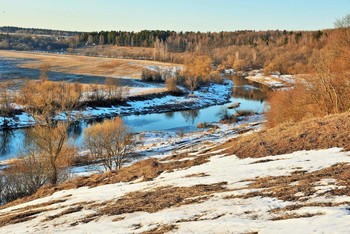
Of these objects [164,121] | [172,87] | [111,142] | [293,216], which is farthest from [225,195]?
[172,87]

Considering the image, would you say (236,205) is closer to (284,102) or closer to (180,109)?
(284,102)

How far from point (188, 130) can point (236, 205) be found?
3494 cm

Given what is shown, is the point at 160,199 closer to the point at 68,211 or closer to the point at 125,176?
the point at 68,211

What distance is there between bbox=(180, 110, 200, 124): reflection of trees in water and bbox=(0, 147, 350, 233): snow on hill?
121 feet

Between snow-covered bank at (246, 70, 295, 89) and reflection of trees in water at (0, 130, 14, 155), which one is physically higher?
snow-covered bank at (246, 70, 295, 89)

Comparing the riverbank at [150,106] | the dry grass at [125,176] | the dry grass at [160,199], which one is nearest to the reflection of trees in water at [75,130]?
the riverbank at [150,106]

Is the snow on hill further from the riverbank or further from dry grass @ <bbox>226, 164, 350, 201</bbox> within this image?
the riverbank

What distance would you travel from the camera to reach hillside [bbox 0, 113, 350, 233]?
6.99 metres

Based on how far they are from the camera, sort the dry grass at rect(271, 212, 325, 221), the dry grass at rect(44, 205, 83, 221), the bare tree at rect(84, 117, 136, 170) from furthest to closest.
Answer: the bare tree at rect(84, 117, 136, 170) < the dry grass at rect(44, 205, 83, 221) < the dry grass at rect(271, 212, 325, 221)

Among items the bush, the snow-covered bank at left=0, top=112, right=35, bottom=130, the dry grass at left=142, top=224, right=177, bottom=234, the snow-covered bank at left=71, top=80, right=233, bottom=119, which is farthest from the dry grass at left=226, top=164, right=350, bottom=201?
the bush

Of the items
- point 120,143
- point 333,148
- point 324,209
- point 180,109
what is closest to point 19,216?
point 324,209

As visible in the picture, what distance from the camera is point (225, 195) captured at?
923cm

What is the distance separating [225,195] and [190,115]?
1837 inches

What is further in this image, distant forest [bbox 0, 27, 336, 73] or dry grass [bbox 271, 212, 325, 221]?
distant forest [bbox 0, 27, 336, 73]
